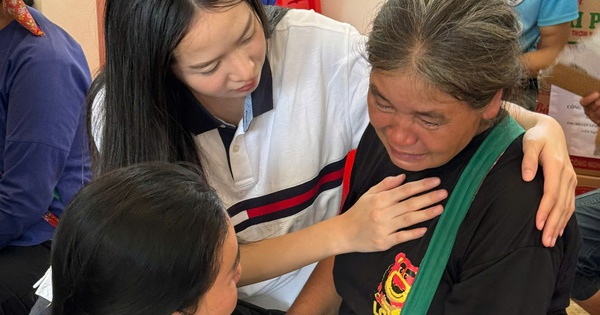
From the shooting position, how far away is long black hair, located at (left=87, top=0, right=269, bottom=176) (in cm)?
95

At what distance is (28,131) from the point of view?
1513 millimetres

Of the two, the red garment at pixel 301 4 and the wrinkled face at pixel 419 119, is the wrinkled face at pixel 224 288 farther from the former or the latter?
the red garment at pixel 301 4

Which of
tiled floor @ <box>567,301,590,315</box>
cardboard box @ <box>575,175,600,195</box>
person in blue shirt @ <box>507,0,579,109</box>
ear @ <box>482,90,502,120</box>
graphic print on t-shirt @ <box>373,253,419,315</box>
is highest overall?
ear @ <box>482,90,502,120</box>

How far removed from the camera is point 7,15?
1.54m

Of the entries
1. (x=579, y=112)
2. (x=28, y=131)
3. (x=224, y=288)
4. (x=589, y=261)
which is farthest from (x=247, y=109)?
(x=579, y=112)

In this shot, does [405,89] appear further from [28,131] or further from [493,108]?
[28,131]

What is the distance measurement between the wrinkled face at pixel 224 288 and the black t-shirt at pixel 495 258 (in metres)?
0.21

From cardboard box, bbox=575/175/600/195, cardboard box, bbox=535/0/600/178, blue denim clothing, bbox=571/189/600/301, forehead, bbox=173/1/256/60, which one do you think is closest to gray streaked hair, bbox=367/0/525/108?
forehead, bbox=173/1/256/60

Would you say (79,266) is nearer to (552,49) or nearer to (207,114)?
(207,114)

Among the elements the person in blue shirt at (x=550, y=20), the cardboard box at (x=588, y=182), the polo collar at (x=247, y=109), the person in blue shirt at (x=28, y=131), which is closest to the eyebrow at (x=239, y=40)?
the polo collar at (x=247, y=109)

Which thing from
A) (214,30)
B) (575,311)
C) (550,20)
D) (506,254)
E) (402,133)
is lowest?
(575,311)

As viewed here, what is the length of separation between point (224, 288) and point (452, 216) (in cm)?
32

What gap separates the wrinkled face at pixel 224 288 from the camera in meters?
0.86

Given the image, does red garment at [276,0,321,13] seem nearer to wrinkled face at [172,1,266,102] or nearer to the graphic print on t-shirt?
wrinkled face at [172,1,266,102]
